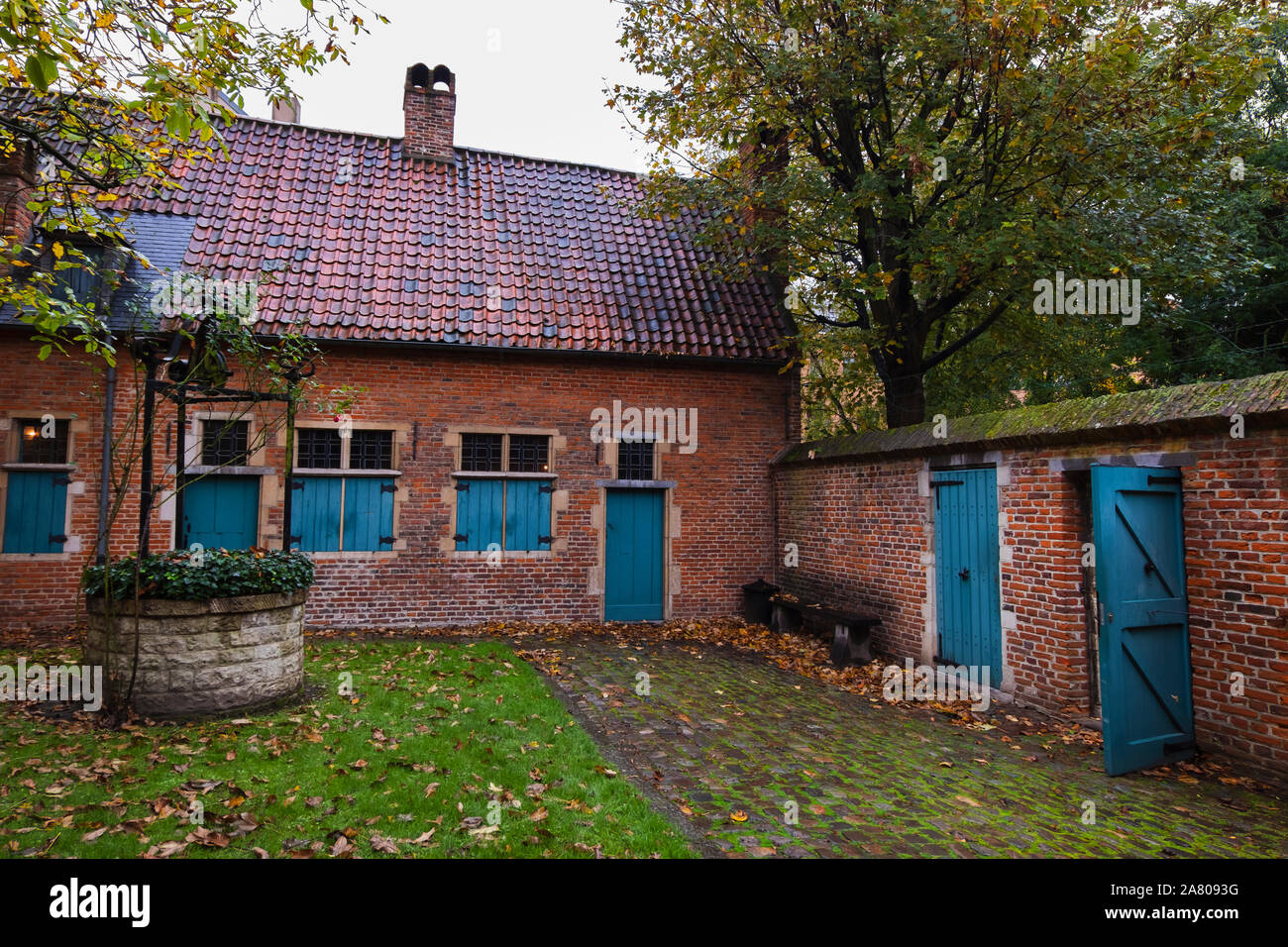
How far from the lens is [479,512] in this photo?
35.6 ft

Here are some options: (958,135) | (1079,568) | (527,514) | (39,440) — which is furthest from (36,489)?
(958,135)

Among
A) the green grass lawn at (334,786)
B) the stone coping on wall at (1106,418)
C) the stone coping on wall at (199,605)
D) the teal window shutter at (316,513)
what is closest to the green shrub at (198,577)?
the stone coping on wall at (199,605)

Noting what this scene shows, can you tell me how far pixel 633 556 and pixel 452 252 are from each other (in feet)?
19.6

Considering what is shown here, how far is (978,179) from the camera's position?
9.05m

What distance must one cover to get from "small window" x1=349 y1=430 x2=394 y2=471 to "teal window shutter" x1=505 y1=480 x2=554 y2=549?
6.05ft

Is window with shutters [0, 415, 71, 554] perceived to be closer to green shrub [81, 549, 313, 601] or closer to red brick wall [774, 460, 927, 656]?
green shrub [81, 549, 313, 601]

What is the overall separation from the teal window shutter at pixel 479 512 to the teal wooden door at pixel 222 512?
284 centimetres

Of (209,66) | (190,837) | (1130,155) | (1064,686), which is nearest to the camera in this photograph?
(190,837)

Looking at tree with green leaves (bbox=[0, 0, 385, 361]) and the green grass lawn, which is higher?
tree with green leaves (bbox=[0, 0, 385, 361])

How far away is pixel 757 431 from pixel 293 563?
780cm

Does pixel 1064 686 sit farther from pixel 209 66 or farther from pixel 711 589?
pixel 209 66

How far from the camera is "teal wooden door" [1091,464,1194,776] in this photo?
5238mm

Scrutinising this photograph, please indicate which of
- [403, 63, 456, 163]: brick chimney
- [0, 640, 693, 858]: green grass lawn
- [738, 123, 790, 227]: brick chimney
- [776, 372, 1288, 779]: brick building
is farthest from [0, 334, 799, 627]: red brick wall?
[403, 63, 456, 163]: brick chimney

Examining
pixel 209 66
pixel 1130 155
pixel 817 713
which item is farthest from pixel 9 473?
pixel 1130 155
